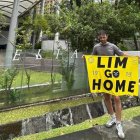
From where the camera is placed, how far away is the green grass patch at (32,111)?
8945 mm

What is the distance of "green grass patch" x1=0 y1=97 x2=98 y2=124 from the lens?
8.95 m

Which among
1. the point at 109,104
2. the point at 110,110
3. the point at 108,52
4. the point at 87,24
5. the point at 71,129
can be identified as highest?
the point at 87,24

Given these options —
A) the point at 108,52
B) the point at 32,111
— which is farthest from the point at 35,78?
the point at 108,52

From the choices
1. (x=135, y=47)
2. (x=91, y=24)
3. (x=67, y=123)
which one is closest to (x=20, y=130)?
(x=67, y=123)

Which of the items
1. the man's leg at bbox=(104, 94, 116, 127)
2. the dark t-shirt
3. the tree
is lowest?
the man's leg at bbox=(104, 94, 116, 127)

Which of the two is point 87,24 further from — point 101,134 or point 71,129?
point 101,134

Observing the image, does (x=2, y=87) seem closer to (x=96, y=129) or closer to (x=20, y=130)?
(x=20, y=130)

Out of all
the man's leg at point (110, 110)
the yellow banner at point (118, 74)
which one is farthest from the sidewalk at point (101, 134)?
the yellow banner at point (118, 74)

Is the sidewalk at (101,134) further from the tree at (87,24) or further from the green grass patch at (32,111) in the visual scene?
the tree at (87,24)

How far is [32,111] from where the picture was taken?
9664mm

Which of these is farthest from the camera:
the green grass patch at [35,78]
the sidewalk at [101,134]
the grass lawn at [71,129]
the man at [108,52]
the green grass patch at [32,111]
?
the green grass patch at [35,78]

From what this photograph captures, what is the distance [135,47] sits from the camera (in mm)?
17984

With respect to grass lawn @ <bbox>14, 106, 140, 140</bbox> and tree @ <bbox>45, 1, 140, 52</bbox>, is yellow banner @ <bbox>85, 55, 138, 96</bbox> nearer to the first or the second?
grass lawn @ <bbox>14, 106, 140, 140</bbox>

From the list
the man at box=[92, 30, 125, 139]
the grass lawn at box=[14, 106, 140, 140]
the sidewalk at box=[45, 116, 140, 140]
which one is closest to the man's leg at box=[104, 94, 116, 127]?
the man at box=[92, 30, 125, 139]
